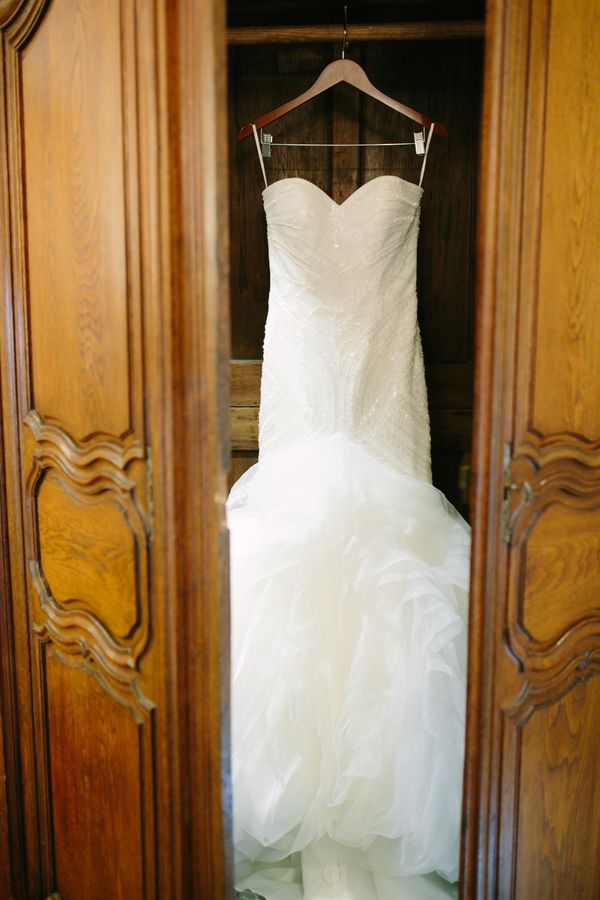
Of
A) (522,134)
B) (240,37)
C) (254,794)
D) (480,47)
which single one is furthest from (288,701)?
(480,47)

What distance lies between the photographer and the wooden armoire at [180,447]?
119cm

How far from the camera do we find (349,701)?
1.64 meters

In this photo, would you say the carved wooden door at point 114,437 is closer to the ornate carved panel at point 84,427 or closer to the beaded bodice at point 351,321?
the ornate carved panel at point 84,427

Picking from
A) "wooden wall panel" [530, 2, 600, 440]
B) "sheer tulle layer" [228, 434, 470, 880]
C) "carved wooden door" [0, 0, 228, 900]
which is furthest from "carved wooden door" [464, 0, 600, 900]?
"carved wooden door" [0, 0, 228, 900]

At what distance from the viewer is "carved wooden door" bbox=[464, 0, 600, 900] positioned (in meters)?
1.20

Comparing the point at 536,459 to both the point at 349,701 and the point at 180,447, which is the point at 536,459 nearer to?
the point at 180,447

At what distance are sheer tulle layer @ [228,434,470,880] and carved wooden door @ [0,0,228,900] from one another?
0.36m

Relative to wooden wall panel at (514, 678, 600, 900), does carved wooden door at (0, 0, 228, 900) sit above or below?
above

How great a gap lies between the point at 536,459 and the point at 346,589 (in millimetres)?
701

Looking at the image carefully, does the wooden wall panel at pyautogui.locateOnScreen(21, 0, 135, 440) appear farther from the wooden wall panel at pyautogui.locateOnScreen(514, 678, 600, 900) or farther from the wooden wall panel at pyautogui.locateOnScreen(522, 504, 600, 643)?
the wooden wall panel at pyautogui.locateOnScreen(514, 678, 600, 900)

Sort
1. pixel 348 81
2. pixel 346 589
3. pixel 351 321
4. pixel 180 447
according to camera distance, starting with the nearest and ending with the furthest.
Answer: pixel 180 447 < pixel 346 589 < pixel 348 81 < pixel 351 321

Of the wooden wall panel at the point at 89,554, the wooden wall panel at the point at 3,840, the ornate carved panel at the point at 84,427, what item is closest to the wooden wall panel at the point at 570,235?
the ornate carved panel at the point at 84,427

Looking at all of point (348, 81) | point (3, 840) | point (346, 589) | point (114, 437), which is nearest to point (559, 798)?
point (346, 589)

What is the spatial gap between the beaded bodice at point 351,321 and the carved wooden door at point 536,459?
89cm
